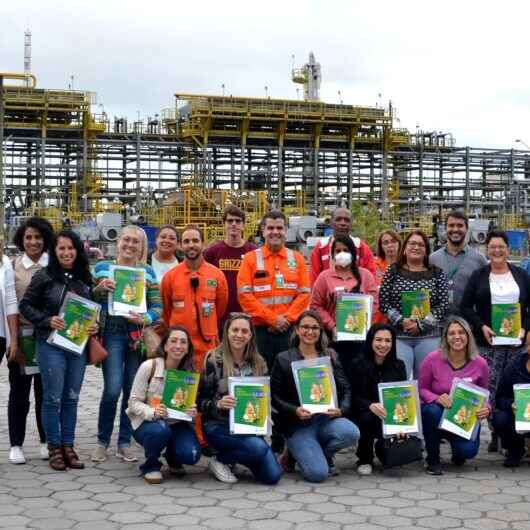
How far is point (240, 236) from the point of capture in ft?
24.1

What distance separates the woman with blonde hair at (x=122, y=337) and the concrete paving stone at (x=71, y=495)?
0.88 meters

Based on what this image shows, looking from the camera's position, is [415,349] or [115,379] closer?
[115,379]

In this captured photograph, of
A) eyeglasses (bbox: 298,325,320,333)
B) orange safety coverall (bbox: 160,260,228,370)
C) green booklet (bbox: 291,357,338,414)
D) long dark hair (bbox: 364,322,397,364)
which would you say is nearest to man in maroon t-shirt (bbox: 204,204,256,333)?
orange safety coverall (bbox: 160,260,228,370)

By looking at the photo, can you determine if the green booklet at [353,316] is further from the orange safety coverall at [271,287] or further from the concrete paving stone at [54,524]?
the concrete paving stone at [54,524]

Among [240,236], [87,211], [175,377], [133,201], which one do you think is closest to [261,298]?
[240,236]

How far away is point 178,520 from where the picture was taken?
5012 millimetres

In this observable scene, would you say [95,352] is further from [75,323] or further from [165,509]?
[165,509]

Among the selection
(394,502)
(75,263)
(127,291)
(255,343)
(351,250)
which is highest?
(351,250)

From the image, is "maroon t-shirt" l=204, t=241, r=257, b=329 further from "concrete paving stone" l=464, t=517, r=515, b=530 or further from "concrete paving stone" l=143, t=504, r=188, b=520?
"concrete paving stone" l=464, t=517, r=515, b=530

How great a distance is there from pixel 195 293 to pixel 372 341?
1.49 m

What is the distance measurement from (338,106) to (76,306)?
35.9 metres

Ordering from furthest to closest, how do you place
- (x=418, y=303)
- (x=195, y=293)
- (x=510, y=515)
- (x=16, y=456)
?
(x=418, y=303), (x=195, y=293), (x=16, y=456), (x=510, y=515)

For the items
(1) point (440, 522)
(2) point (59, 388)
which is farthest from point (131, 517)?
(1) point (440, 522)

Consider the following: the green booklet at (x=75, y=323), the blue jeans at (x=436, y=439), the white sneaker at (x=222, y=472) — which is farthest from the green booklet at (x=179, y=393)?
the blue jeans at (x=436, y=439)
